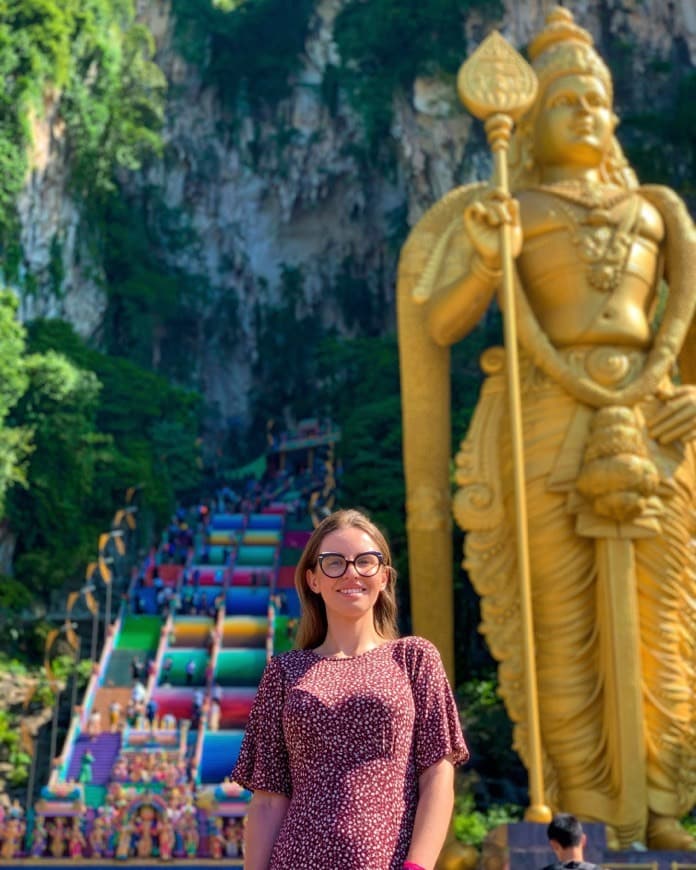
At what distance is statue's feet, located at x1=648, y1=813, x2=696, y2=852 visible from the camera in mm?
5734

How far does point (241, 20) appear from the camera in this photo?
29.0m

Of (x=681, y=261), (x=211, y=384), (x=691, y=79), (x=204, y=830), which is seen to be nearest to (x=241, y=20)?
(x=211, y=384)

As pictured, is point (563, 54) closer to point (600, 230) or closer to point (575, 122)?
point (575, 122)

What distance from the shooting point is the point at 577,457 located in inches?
249

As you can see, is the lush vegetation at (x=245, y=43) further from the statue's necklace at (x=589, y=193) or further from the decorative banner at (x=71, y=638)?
the statue's necklace at (x=589, y=193)

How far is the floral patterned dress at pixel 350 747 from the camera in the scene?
1749mm

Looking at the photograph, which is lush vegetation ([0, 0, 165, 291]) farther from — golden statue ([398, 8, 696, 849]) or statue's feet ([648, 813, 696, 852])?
statue's feet ([648, 813, 696, 852])

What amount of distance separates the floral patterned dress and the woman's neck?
0.04m

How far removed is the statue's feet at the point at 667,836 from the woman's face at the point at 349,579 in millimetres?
4261

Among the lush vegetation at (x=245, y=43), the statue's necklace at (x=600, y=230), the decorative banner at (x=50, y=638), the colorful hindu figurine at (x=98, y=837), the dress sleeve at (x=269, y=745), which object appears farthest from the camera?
the lush vegetation at (x=245, y=43)

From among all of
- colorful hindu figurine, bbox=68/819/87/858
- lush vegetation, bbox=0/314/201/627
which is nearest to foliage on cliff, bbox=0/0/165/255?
lush vegetation, bbox=0/314/201/627

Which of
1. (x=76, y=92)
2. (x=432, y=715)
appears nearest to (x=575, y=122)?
(x=432, y=715)

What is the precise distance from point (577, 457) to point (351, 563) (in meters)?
4.54

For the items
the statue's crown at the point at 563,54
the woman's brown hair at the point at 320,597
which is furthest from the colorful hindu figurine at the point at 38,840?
the woman's brown hair at the point at 320,597
